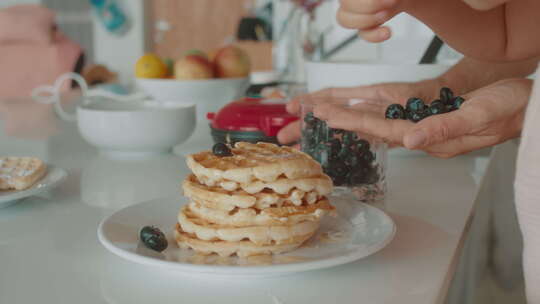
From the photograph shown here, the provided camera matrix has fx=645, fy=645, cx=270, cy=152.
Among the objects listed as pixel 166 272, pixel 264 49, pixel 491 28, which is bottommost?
pixel 264 49

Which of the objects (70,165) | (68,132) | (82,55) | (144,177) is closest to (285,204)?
(144,177)

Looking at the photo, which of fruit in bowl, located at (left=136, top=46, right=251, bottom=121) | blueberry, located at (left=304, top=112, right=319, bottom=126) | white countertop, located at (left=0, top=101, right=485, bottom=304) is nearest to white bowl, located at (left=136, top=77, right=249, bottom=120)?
fruit in bowl, located at (left=136, top=46, right=251, bottom=121)

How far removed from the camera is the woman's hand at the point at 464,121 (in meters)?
0.79

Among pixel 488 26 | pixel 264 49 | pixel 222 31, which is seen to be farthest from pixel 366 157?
pixel 222 31

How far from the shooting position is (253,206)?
0.65 meters

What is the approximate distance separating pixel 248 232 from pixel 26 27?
2872 mm

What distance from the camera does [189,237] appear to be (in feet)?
2.16

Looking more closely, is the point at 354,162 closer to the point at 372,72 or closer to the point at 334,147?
the point at 334,147

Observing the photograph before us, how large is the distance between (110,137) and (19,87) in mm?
2140

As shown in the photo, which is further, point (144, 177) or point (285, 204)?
point (144, 177)

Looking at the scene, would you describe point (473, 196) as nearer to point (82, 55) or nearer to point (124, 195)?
point (124, 195)

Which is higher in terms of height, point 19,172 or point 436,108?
point 436,108

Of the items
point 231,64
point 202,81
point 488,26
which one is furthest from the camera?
point 231,64

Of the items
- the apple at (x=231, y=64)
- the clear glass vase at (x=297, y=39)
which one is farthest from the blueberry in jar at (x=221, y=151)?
the clear glass vase at (x=297, y=39)
